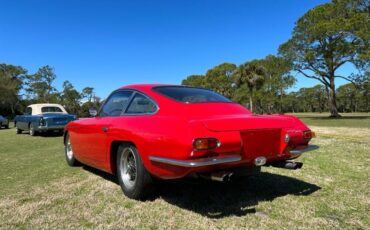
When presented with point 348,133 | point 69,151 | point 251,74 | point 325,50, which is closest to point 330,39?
point 325,50

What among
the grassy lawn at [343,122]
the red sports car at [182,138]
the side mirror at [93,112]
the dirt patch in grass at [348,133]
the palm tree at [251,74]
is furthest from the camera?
the palm tree at [251,74]

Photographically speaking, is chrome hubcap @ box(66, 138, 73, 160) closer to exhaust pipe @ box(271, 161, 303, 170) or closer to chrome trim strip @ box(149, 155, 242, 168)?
chrome trim strip @ box(149, 155, 242, 168)

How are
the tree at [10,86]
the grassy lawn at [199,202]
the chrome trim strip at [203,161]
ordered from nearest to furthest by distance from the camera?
the chrome trim strip at [203,161]
the grassy lawn at [199,202]
the tree at [10,86]

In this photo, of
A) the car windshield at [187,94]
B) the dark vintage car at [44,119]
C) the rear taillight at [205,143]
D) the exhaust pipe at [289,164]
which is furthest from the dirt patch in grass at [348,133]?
the dark vintage car at [44,119]

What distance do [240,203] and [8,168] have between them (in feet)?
16.3

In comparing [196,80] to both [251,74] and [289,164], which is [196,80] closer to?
[251,74]

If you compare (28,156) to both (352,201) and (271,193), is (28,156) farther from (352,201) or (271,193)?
(352,201)

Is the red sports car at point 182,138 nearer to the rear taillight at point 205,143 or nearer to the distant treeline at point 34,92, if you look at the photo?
the rear taillight at point 205,143

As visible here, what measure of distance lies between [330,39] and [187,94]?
33.2m

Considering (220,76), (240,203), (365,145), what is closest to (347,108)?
(220,76)

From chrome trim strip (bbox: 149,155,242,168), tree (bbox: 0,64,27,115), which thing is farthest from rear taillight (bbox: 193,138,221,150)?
tree (bbox: 0,64,27,115)

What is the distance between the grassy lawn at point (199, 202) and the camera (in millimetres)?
3312

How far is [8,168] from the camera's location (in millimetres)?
6492

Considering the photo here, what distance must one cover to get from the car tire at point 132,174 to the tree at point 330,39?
29.9m
